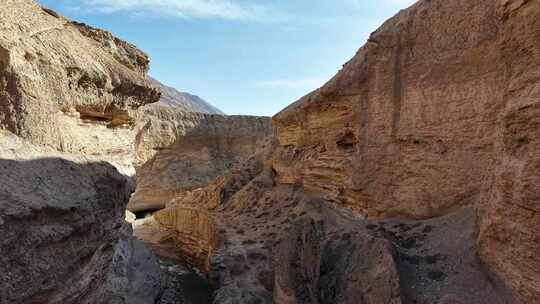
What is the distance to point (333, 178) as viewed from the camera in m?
11.3

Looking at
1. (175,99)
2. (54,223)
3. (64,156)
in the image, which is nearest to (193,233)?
(64,156)

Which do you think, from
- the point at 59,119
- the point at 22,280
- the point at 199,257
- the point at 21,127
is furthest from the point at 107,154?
the point at 199,257

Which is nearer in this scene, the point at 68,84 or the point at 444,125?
the point at 68,84

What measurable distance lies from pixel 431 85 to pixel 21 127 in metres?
8.62

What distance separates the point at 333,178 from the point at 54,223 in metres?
8.63

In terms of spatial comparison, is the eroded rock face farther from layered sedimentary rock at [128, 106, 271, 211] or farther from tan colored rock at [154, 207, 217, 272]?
layered sedimentary rock at [128, 106, 271, 211]

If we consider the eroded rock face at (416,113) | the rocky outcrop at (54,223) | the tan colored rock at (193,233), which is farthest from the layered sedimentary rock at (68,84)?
the eroded rock face at (416,113)

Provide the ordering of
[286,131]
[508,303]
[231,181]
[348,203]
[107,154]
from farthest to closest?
[231,181] < [286,131] < [348,203] < [107,154] < [508,303]

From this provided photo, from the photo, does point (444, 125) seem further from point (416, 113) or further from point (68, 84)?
point (68, 84)

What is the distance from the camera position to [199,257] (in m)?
12.6

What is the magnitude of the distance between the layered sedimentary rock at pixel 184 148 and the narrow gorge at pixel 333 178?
11205 millimetres

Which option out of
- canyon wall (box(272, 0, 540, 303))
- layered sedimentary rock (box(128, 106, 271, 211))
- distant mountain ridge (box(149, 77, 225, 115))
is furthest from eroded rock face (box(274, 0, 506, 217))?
distant mountain ridge (box(149, 77, 225, 115))

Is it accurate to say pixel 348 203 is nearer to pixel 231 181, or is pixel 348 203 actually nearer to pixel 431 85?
pixel 431 85

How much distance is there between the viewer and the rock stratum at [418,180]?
5316 mm
